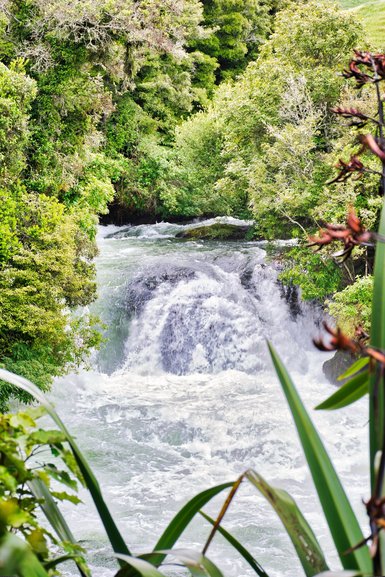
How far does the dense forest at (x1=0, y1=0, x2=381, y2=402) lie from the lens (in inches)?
425

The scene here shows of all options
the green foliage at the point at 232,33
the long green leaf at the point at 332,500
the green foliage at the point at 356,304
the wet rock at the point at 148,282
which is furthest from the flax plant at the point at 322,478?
the green foliage at the point at 232,33

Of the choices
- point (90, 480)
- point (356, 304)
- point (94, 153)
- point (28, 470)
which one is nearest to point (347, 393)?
point (90, 480)

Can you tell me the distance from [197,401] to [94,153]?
6.10 meters

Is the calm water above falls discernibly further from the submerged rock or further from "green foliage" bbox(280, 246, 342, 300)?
"green foliage" bbox(280, 246, 342, 300)

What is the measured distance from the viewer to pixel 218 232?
67.5 ft

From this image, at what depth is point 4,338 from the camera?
10508 mm

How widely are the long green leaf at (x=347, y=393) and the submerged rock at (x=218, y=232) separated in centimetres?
1905

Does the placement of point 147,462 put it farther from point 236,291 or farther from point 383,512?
point 383,512

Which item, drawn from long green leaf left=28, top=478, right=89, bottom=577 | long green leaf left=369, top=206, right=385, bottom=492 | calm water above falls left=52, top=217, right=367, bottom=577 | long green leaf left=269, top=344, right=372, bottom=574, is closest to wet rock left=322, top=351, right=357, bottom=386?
calm water above falls left=52, top=217, right=367, bottom=577

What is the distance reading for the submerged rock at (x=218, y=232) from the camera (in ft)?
67.1

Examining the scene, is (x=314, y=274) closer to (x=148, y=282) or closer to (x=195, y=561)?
(x=148, y=282)

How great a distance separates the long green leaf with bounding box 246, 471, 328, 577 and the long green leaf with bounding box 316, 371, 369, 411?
7.5 inches

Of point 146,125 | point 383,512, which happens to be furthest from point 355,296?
point 146,125

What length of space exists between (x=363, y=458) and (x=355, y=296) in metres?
3.00
